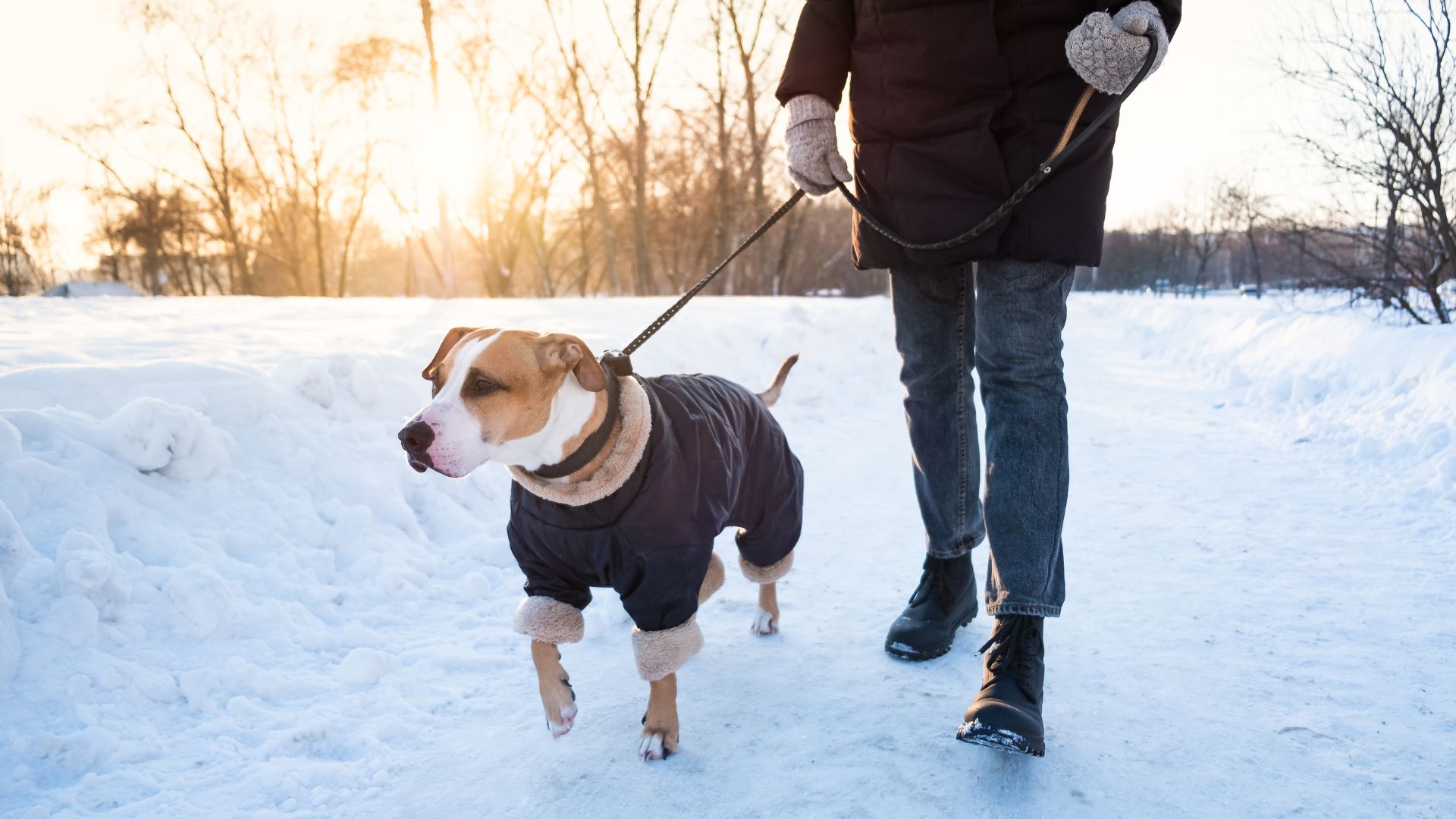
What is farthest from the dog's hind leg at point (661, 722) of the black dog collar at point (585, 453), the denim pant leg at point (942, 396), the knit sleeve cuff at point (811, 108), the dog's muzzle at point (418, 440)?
the knit sleeve cuff at point (811, 108)

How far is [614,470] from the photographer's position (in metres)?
2.00

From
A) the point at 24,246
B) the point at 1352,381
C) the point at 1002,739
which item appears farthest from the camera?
the point at 24,246

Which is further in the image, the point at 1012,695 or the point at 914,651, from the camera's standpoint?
the point at 914,651

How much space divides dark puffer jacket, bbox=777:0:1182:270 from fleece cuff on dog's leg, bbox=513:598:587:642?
1.39m

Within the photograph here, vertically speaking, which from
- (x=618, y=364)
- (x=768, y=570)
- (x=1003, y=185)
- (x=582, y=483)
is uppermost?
(x=1003, y=185)

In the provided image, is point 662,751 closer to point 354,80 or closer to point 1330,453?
point 1330,453

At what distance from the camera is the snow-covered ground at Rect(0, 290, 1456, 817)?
1798 millimetres

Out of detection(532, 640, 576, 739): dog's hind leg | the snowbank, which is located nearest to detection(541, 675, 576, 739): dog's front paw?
detection(532, 640, 576, 739): dog's hind leg

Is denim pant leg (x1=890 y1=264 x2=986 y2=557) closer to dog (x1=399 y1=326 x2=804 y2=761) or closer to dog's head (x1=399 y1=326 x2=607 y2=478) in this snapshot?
dog (x1=399 y1=326 x2=804 y2=761)

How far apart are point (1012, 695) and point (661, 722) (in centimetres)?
87

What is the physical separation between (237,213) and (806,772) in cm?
4023

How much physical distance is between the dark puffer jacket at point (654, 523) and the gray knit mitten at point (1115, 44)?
1.30 meters

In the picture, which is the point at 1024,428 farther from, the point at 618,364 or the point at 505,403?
the point at 505,403

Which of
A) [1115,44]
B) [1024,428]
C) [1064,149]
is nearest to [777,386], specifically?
[1024,428]
